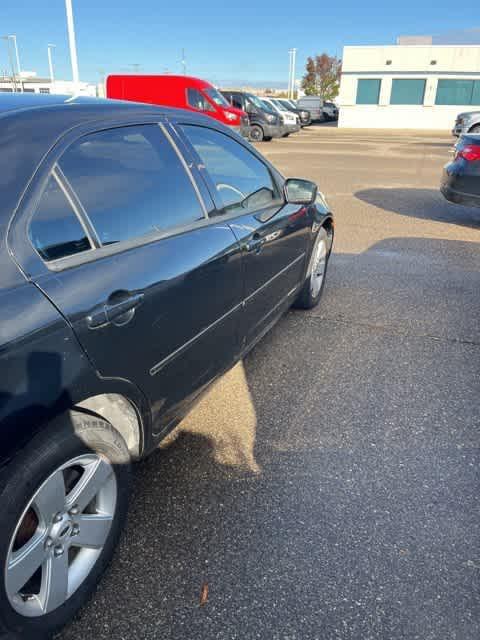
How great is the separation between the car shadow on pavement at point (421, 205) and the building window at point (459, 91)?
29186mm

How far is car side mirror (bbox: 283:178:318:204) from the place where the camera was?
345cm

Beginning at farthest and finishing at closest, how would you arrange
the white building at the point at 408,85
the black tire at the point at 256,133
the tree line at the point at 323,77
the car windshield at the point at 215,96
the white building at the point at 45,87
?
1. the tree line at the point at 323,77
2. the white building at the point at 408,85
3. the white building at the point at 45,87
4. the black tire at the point at 256,133
5. the car windshield at the point at 215,96

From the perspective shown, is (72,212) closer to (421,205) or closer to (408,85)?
(421,205)

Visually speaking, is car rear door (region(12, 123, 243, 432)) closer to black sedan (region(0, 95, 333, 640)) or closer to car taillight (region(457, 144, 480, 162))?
black sedan (region(0, 95, 333, 640))

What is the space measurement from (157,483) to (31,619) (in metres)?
0.93

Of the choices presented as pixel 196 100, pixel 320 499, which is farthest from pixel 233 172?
pixel 196 100

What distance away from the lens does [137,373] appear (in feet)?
6.31

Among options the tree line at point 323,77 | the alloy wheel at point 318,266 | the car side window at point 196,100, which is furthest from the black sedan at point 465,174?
the tree line at point 323,77

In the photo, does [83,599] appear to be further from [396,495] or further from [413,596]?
[396,495]

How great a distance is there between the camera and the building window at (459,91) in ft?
114

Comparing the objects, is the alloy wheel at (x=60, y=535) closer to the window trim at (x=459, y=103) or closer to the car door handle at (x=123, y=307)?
the car door handle at (x=123, y=307)

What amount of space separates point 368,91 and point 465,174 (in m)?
33.0

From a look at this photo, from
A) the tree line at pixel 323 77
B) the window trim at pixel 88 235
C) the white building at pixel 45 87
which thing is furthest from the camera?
the tree line at pixel 323 77

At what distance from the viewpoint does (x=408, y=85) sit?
117 ft
